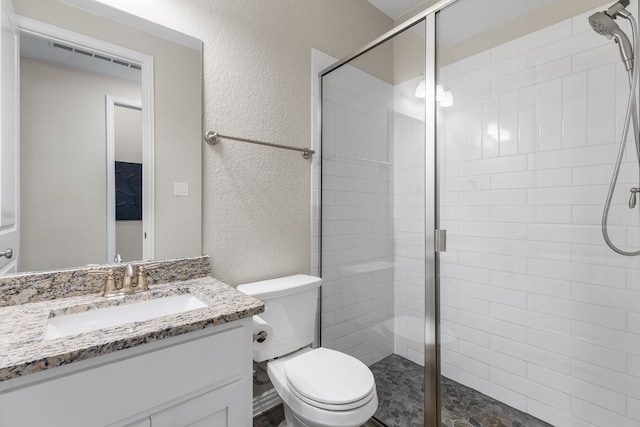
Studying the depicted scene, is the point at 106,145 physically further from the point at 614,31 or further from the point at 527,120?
the point at 614,31

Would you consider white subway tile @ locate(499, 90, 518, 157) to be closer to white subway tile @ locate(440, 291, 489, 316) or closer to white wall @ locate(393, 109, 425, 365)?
white wall @ locate(393, 109, 425, 365)

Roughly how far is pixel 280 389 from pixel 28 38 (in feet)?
→ 5.22

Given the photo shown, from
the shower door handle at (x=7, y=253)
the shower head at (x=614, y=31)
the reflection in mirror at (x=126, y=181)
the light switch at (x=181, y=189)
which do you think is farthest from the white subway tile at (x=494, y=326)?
the shower door handle at (x=7, y=253)

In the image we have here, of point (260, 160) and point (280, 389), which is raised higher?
point (260, 160)

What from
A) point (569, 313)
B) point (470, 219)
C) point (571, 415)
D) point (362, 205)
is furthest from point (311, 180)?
point (571, 415)

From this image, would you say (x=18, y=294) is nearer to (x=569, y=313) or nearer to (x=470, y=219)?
(x=470, y=219)

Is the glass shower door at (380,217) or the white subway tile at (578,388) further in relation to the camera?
the glass shower door at (380,217)

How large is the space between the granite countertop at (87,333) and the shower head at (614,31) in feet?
5.21

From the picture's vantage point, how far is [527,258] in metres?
1.44

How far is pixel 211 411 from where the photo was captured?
91 cm

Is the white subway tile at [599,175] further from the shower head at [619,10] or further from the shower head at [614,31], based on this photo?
the shower head at [619,10]

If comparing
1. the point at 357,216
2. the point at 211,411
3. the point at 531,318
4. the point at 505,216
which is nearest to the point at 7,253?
the point at 211,411

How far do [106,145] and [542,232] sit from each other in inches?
74.0

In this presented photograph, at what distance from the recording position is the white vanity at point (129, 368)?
663 mm
